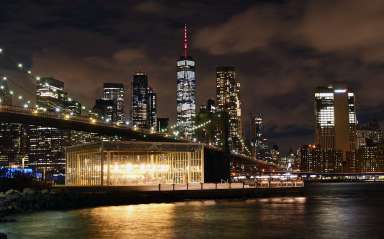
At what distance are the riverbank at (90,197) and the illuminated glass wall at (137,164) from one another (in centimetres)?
531

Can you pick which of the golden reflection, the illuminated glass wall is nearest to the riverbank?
the golden reflection

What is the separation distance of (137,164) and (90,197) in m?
14.6

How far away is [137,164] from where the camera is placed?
66312 millimetres

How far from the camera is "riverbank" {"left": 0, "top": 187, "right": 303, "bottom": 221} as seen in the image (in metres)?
47.6

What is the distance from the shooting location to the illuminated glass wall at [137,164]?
63.8 m

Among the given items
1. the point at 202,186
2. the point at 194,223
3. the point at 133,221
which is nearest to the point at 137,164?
the point at 202,186

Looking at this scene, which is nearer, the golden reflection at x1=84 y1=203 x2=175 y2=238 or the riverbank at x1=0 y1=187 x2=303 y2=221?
the golden reflection at x1=84 y1=203 x2=175 y2=238

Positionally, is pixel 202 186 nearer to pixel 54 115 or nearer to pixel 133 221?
pixel 54 115

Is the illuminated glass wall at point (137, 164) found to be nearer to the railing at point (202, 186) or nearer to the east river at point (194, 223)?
the railing at point (202, 186)

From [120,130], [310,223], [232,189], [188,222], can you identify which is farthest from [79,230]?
[120,130]

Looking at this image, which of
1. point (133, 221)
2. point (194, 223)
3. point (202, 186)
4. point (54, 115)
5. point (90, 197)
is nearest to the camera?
point (194, 223)

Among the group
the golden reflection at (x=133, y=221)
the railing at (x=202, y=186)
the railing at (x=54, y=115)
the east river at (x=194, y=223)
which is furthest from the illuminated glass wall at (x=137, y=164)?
the east river at (x=194, y=223)

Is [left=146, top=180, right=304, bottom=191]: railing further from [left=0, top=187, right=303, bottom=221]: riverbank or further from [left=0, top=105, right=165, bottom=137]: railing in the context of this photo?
[left=0, top=105, right=165, bottom=137]: railing

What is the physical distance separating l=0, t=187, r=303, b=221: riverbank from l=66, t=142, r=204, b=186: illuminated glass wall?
5.31m
